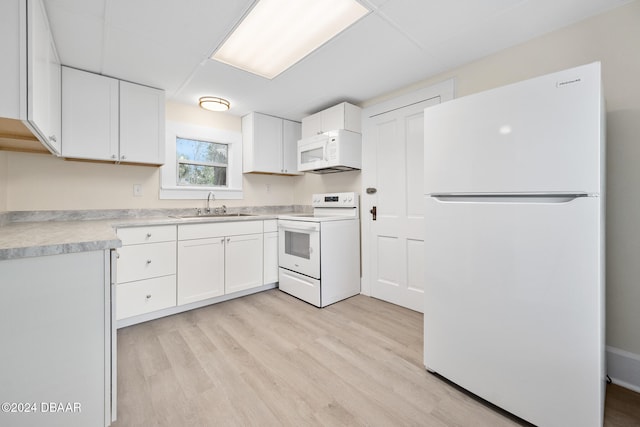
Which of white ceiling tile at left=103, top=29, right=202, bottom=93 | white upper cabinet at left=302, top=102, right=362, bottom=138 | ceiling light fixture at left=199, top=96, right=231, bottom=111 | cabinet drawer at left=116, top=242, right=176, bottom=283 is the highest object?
white ceiling tile at left=103, top=29, right=202, bottom=93

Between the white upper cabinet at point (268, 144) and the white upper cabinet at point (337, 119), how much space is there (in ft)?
1.60

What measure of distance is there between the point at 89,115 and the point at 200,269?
64.1 inches

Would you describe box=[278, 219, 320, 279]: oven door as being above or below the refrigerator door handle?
below

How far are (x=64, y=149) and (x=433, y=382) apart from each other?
3.17 m

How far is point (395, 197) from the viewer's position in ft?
9.04

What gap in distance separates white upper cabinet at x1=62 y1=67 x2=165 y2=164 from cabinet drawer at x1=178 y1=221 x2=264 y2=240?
2.45 feet

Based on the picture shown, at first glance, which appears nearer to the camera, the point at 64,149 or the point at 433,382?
the point at 433,382

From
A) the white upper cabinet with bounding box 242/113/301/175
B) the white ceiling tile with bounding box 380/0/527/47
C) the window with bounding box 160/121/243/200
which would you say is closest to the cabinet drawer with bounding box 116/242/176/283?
the window with bounding box 160/121/243/200

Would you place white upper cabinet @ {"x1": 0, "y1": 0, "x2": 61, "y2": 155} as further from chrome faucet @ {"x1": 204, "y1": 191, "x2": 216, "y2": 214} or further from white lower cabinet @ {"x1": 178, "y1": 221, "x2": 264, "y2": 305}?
chrome faucet @ {"x1": 204, "y1": 191, "x2": 216, "y2": 214}

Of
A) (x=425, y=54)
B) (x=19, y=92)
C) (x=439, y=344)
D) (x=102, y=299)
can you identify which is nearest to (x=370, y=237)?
(x=439, y=344)

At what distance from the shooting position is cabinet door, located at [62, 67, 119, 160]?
2.19 metres

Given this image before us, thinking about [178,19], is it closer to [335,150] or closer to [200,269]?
[335,150]

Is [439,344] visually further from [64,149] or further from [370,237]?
[64,149]

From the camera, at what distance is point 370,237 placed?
118 inches
